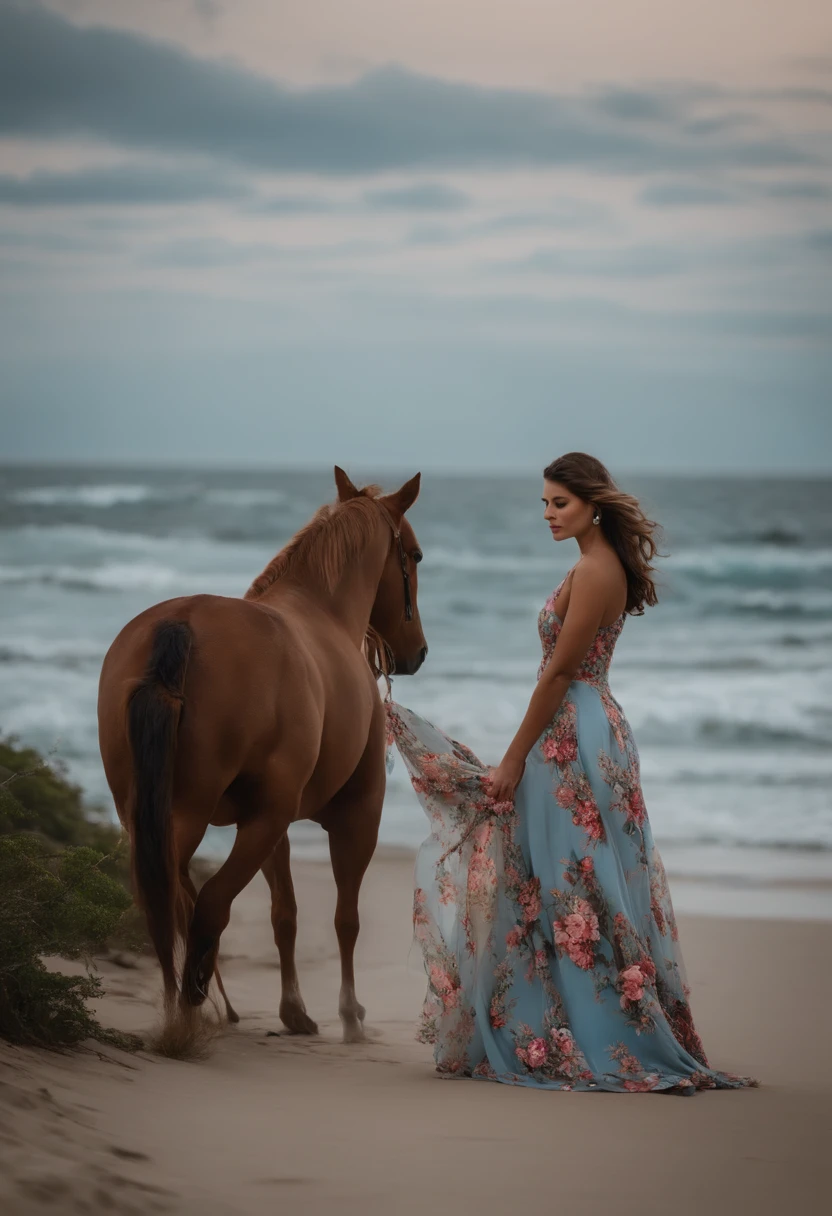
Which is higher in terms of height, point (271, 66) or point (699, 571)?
point (271, 66)

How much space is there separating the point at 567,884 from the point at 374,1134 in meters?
0.96

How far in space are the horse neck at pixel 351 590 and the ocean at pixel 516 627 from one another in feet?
2.98

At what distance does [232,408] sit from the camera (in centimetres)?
3997

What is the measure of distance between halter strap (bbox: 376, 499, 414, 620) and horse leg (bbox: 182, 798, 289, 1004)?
1.24 metres

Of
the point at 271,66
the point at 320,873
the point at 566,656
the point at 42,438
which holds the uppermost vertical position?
the point at 271,66

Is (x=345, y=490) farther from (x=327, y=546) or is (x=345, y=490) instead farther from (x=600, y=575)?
(x=600, y=575)

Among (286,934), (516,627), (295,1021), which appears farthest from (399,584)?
(516,627)

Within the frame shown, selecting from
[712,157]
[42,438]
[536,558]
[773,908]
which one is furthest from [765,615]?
[42,438]

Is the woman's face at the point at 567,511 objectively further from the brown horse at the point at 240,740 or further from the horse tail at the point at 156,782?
the horse tail at the point at 156,782

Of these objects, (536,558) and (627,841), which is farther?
(536,558)

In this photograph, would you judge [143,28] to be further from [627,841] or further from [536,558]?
[627,841]

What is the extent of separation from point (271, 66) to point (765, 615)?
18.3 meters

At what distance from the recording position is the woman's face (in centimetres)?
362

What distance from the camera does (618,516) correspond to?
3.61 m
